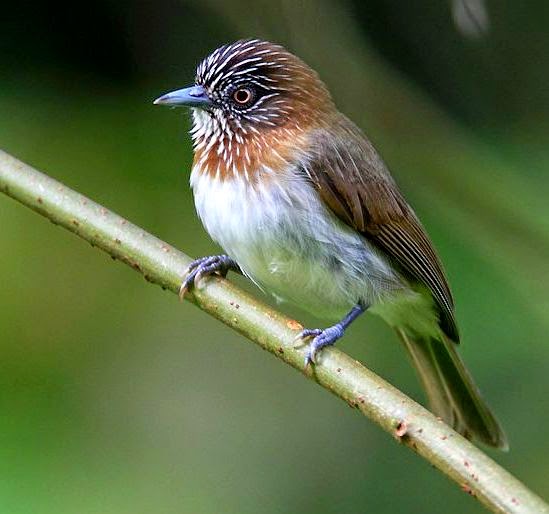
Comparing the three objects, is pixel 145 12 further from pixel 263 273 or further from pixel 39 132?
pixel 263 273

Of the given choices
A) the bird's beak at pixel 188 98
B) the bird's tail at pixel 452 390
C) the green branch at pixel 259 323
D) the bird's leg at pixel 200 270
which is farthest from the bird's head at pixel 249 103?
the bird's tail at pixel 452 390

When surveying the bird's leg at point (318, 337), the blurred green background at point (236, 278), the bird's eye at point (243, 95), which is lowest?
the blurred green background at point (236, 278)

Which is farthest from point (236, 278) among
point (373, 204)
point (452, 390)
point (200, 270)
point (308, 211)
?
point (200, 270)

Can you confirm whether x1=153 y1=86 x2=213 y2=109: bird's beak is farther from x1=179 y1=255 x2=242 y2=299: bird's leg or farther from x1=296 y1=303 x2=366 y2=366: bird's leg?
x1=296 y1=303 x2=366 y2=366: bird's leg

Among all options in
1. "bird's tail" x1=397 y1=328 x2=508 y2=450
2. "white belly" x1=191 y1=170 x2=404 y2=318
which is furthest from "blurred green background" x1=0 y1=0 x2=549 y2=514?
"white belly" x1=191 y1=170 x2=404 y2=318

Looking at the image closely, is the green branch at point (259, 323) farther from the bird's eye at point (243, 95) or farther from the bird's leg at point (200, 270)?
the bird's eye at point (243, 95)

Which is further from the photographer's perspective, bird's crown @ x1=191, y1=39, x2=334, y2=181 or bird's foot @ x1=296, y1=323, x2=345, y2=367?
bird's crown @ x1=191, y1=39, x2=334, y2=181
